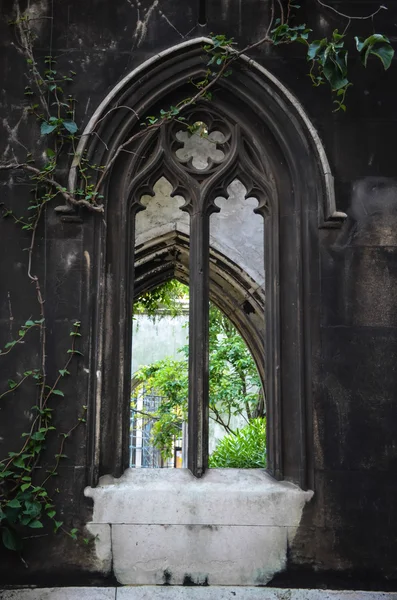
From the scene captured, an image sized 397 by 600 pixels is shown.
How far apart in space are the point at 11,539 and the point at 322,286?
223 cm

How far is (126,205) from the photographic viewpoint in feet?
12.8

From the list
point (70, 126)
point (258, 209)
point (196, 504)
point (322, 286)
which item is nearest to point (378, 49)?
point (258, 209)

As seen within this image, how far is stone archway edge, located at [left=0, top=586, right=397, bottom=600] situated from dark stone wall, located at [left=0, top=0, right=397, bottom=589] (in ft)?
0.18

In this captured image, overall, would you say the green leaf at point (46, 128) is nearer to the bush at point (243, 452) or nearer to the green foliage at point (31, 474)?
the green foliage at point (31, 474)

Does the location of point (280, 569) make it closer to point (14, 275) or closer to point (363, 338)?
point (363, 338)

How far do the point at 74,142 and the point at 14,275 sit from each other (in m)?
0.88

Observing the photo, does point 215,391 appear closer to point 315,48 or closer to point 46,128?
point 46,128

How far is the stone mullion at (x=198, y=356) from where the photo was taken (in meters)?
3.68

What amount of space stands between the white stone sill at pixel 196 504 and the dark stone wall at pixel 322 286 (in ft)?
0.35

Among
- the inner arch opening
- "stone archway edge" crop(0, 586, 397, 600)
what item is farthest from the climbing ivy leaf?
the inner arch opening

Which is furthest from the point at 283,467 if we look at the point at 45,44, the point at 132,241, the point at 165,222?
the point at 165,222

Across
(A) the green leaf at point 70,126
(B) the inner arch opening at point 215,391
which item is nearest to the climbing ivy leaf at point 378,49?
(A) the green leaf at point 70,126

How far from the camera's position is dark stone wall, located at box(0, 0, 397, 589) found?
3510 millimetres

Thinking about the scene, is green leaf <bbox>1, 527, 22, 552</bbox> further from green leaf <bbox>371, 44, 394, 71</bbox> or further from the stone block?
green leaf <bbox>371, 44, 394, 71</bbox>
